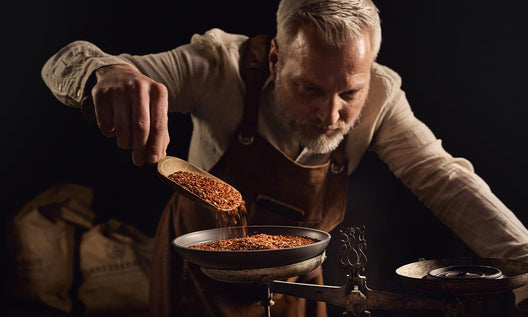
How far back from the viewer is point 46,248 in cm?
315

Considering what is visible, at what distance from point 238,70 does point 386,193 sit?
1.37 metres

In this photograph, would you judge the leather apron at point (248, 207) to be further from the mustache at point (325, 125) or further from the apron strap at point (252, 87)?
the mustache at point (325, 125)

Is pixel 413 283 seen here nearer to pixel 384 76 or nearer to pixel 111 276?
pixel 384 76

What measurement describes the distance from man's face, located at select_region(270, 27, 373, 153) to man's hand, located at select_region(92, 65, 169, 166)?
602 millimetres

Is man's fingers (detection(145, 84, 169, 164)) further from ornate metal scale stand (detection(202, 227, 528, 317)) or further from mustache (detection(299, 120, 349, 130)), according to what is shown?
mustache (detection(299, 120, 349, 130))

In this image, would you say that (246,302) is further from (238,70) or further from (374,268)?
(374,268)

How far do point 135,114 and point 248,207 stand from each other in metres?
0.88

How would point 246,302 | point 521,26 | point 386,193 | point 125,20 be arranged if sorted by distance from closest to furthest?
1. point 246,302
2. point 521,26
3. point 386,193
4. point 125,20

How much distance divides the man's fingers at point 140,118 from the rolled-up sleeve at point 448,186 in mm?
1136

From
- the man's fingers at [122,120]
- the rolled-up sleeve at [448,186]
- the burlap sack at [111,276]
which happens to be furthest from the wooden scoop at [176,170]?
the burlap sack at [111,276]

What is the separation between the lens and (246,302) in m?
1.99

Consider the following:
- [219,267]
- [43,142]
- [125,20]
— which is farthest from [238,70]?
[43,142]

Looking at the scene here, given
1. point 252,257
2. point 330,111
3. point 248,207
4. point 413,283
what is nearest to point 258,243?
point 252,257

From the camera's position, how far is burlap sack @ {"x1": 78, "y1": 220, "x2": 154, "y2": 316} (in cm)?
321
